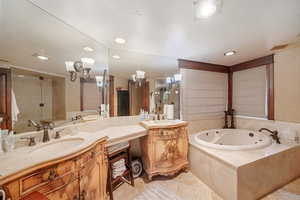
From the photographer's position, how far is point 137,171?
80.5 inches

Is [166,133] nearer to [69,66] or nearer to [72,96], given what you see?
[72,96]

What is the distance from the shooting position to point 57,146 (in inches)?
47.6

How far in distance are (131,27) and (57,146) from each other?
149 cm

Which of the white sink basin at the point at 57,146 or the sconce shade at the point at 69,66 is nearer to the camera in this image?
the white sink basin at the point at 57,146

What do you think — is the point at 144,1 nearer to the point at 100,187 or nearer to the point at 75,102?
the point at 75,102

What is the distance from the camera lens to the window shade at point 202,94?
104 inches

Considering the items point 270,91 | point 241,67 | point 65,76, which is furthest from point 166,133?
point 241,67

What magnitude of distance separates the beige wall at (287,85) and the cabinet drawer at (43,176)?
3266 mm

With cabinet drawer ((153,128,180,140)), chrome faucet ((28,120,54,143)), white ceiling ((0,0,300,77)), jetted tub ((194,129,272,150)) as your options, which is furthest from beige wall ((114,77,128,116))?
jetted tub ((194,129,272,150))

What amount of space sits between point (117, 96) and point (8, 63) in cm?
126

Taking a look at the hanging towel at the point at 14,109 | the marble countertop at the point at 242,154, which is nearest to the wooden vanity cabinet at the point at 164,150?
the marble countertop at the point at 242,154

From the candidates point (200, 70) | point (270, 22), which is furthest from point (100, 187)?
point (200, 70)

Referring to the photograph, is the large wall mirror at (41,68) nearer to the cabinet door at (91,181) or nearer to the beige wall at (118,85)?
the beige wall at (118,85)

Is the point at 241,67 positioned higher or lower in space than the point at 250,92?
higher
